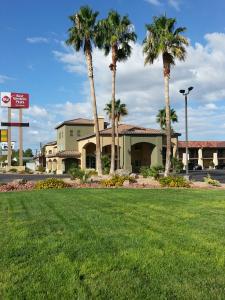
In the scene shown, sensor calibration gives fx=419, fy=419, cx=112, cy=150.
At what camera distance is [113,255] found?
24.3 ft

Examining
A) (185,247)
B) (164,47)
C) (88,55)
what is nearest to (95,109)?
(88,55)

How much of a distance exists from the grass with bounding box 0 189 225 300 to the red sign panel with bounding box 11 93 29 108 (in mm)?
67270

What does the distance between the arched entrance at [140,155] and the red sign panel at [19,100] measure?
23.9 m

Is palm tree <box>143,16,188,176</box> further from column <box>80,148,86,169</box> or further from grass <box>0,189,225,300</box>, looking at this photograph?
column <box>80,148,86,169</box>

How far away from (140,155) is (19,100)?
26182mm

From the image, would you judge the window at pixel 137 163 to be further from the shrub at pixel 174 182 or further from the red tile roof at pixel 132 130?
the shrub at pixel 174 182

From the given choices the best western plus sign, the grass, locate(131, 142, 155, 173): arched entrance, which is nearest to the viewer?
the grass

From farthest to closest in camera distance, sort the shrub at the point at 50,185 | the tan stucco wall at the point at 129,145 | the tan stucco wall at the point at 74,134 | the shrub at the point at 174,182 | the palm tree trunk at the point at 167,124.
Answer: the tan stucco wall at the point at 74,134 < the tan stucco wall at the point at 129,145 < the palm tree trunk at the point at 167,124 < the shrub at the point at 174,182 < the shrub at the point at 50,185

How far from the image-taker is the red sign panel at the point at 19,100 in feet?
255

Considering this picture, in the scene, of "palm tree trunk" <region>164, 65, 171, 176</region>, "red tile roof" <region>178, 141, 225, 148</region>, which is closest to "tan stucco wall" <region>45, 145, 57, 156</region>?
"red tile roof" <region>178, 141, 225, 148</region>

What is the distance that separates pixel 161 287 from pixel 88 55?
37876mm

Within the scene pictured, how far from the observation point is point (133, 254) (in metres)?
7.38

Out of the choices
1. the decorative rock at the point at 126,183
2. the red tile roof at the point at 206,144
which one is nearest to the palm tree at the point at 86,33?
the decorative rock at the point at 126,183

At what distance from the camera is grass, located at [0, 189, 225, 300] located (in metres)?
5.61
